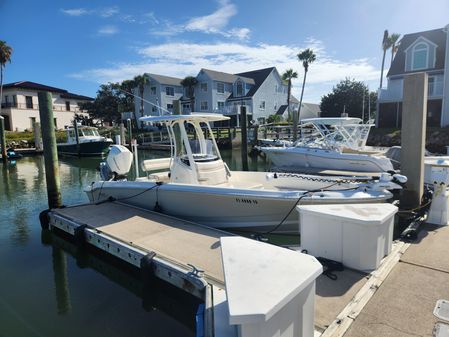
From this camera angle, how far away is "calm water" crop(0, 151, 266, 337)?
173 inches

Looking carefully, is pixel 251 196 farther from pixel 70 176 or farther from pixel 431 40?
pixel 431 40

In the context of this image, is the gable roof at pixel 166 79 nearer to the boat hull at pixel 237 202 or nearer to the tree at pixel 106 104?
the tree at pixel 106 104

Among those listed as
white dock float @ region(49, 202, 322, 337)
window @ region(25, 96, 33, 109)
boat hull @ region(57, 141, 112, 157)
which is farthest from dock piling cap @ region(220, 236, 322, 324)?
window @ region(25, 96, 33, 109)

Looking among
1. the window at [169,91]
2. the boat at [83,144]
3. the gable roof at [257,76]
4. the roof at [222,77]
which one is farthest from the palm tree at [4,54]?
the gable roof at [257,76]

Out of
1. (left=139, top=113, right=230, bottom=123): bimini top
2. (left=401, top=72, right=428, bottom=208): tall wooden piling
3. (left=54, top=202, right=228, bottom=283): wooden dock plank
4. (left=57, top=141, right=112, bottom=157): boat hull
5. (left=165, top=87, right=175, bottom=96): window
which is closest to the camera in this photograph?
(left=54, top=202, right=228, bottom=283): wooden dock plank

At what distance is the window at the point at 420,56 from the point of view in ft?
83.8

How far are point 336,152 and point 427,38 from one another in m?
19.5

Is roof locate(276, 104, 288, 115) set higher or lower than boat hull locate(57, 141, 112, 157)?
Result: higher

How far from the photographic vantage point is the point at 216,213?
701cm

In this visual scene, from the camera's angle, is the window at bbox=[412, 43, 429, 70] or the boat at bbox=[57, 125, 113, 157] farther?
the boat at bbox=[57, 125, 113, 157]

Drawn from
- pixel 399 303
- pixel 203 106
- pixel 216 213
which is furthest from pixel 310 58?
pixel 399 303

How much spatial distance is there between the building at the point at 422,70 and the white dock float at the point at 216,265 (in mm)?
23950

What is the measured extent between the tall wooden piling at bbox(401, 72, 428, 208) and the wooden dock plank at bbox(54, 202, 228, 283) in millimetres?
3761

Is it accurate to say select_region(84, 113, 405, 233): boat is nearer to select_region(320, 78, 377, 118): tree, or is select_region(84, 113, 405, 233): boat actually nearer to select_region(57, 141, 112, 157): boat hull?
select_region(57, 141, 112, 157): boat hull
